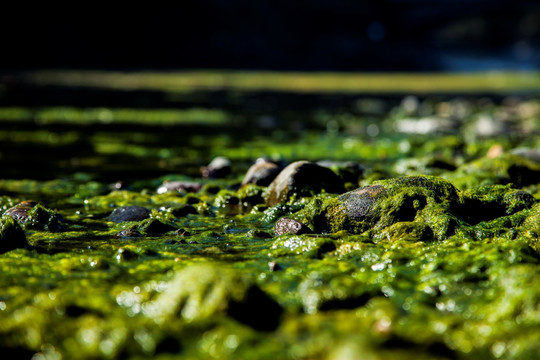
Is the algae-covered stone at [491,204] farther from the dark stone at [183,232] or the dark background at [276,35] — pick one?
the dark background at [276,35]

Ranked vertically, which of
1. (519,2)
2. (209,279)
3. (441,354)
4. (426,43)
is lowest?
(441,354)

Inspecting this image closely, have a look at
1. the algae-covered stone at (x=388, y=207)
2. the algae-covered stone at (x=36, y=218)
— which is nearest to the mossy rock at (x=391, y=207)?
the algae-covered stone at (x=388, y=207)

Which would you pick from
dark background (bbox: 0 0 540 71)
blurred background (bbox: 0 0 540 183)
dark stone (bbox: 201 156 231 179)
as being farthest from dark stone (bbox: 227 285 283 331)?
dark background (bbox: 0 0 540 71)

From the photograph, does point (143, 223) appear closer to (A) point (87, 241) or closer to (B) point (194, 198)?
(A) point (87, 241)

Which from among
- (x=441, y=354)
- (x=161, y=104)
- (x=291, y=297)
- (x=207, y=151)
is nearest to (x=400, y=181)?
(x=291, y=297)

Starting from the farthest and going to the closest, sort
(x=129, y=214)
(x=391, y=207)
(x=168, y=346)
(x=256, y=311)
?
(x=129, y=214) < (x=391, y=207) < (x=256, y=311) < (x=168, y=346)

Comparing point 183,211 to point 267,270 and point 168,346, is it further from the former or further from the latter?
point 168,346

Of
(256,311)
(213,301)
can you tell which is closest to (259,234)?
(256,311)
